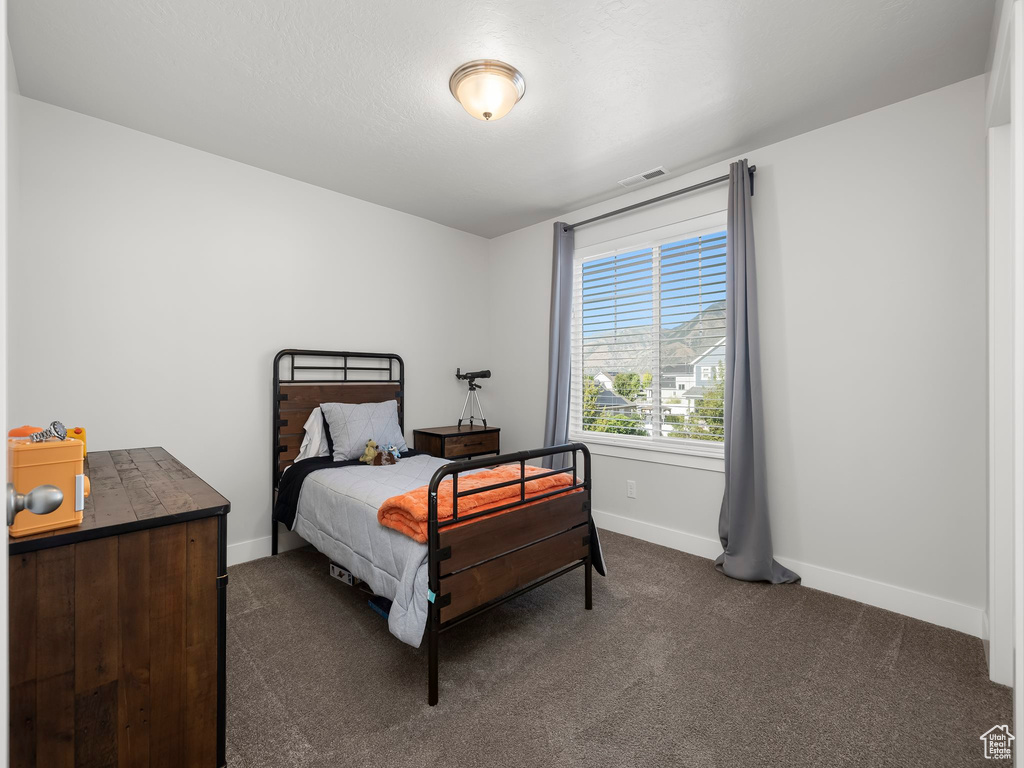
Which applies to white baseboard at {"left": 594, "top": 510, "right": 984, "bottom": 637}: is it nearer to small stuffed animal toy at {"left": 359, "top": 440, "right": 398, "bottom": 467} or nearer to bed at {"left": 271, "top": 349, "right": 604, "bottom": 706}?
bed at {"left": 271, "top": 349, "right": 604, "bottom": 706}

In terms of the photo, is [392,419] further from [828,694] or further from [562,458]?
[828,694]

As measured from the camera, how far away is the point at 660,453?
142 inches

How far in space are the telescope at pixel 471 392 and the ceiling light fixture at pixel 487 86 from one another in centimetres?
246

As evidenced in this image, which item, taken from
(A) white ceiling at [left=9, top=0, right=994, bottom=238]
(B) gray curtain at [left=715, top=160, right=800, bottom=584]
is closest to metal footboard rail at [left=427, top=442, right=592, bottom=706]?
(B) gray curtain at [left=715, top=160, right=800, bottom=584]

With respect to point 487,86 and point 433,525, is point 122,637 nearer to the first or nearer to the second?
point 433,525

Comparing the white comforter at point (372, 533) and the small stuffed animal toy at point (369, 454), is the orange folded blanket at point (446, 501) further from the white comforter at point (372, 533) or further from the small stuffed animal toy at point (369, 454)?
the small stuffed animal toy at point (369, 454)

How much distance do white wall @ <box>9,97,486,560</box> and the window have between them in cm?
166

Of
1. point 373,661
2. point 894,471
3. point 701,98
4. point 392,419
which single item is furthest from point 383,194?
point 894,471

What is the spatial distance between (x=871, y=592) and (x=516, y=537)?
2.02 metres

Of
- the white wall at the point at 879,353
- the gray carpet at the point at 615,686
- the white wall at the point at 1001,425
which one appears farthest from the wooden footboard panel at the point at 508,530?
the white wall at the point at 1001,425

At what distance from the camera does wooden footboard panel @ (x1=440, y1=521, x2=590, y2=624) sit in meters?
1.99

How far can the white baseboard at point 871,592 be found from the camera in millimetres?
2426

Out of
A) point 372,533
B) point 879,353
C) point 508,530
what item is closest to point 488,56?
point 508,530

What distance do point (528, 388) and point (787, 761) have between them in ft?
10.5
